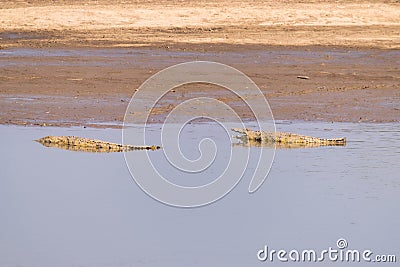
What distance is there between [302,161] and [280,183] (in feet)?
3.07

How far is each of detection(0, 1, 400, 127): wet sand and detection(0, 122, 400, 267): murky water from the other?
278 cm

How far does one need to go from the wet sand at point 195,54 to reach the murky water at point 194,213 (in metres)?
2.78

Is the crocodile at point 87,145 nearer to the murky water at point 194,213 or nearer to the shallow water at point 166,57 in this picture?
the murky water at point 194,213

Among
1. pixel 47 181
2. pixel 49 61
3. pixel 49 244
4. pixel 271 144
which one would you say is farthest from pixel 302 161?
pixel 49 61

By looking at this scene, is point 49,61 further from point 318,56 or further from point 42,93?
point 318,56

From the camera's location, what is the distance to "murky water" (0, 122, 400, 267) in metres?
7.51

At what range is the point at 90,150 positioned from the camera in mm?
11000
